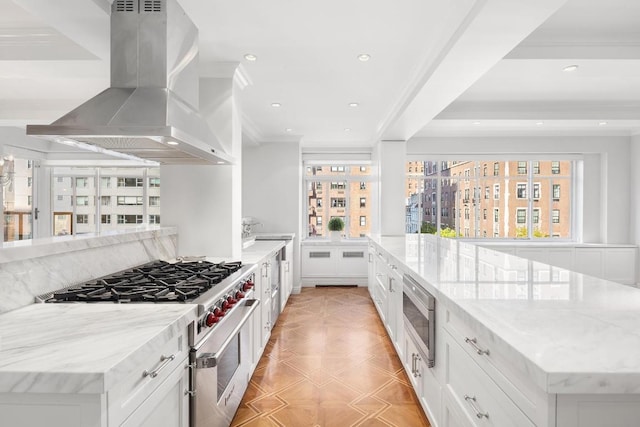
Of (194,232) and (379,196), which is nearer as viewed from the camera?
(194,232)

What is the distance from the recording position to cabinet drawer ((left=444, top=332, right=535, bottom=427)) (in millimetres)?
1141

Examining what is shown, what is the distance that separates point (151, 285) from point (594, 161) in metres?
7.05

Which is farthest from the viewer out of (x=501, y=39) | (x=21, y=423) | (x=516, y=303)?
(x=501, y=39)

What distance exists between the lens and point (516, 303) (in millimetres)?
1485

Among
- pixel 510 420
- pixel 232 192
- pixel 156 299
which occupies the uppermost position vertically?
pixel 232 192

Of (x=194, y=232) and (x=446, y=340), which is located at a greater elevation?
(x=194, y=232)

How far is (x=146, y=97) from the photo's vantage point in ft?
6.10

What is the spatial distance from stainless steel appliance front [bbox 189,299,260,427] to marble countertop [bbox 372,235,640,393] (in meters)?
1.07

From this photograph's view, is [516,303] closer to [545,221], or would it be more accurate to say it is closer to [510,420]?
[510,420]

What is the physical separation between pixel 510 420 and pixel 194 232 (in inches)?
99.9

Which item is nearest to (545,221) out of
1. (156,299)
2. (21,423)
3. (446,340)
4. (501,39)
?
(501,39)

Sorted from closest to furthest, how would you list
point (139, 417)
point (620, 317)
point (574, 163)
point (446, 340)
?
point (139, 417)
point (620, 317)
point (446, 340)
point (574, 163)

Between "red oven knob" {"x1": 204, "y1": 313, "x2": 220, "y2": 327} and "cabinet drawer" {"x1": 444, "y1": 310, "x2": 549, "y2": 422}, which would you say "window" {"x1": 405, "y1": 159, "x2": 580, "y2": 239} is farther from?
"red oven knob" {"x1": 204, "y1": 313, "x2": 220, "y2": 327}

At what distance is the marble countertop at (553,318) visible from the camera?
90cm
